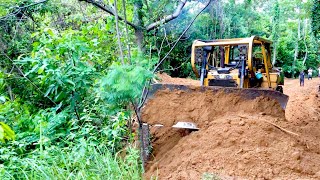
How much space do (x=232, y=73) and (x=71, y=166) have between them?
13.3 feet

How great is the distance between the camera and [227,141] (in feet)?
14.0

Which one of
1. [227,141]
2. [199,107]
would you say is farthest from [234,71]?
[227,141]

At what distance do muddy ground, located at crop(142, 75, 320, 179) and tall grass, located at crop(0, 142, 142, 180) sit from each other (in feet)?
1.73

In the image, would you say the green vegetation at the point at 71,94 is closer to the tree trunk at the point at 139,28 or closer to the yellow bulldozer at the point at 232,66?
the tree trunk at the point at 139,28

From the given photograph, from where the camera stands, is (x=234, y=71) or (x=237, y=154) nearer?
(x=237, y=154)

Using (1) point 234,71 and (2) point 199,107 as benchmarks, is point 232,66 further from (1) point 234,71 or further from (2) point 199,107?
(2) point 199,107

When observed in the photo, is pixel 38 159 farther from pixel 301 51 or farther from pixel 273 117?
pixel 301 51

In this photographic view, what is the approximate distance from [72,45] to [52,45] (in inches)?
15.5

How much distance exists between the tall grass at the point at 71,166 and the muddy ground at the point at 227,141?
53 cm

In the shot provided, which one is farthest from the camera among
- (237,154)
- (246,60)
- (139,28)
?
(139,28)

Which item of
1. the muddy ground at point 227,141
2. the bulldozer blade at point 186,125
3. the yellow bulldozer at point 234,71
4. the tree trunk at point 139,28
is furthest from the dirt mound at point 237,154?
the tree trunk at point 139,28

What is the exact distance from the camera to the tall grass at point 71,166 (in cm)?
331

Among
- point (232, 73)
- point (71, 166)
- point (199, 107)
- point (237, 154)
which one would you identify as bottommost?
point (237, 154)

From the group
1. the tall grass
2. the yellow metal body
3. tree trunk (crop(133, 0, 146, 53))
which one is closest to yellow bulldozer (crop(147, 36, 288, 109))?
the yellow metal body
